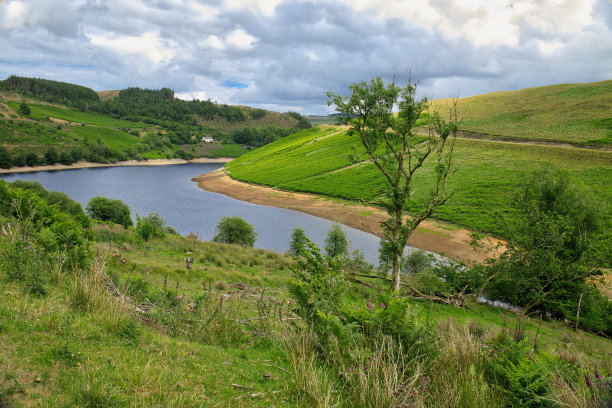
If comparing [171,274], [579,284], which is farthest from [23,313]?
[579,284]

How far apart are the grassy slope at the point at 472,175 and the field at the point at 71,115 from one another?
363ft

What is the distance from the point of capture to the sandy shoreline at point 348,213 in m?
37.6

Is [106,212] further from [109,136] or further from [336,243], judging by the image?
[109,136]

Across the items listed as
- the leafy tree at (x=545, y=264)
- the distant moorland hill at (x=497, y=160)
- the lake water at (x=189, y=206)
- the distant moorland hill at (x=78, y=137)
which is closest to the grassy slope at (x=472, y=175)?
the distant moorland hill at (x=497, y=160)

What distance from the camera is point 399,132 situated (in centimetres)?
1850

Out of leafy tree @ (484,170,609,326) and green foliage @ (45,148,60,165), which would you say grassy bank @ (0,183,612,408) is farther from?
green foliage @ (45,148,60,165)

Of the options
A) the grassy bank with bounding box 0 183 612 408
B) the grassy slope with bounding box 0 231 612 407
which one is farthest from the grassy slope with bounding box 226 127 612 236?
the grassy slope with bounding box 0 231 612 407

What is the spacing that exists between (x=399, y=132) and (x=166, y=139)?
16280 cm

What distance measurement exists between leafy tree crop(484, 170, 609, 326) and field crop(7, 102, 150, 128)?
16685 centimetres

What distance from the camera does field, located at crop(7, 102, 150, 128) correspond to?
14329cm

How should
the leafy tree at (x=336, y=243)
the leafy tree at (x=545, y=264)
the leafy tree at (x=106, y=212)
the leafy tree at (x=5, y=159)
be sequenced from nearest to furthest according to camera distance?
1. the leafy tree at (x=545, y=264)
2. the leafy tree at (x=336, y=243)
3. the leafy tree at (x=106, y=212)
4. the leafy tree at (x=5, y=159)

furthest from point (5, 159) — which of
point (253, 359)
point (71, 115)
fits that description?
point (253, 359)

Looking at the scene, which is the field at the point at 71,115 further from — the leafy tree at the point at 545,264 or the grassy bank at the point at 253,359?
the grassy bank at the point at 253,359

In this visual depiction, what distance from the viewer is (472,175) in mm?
54469
